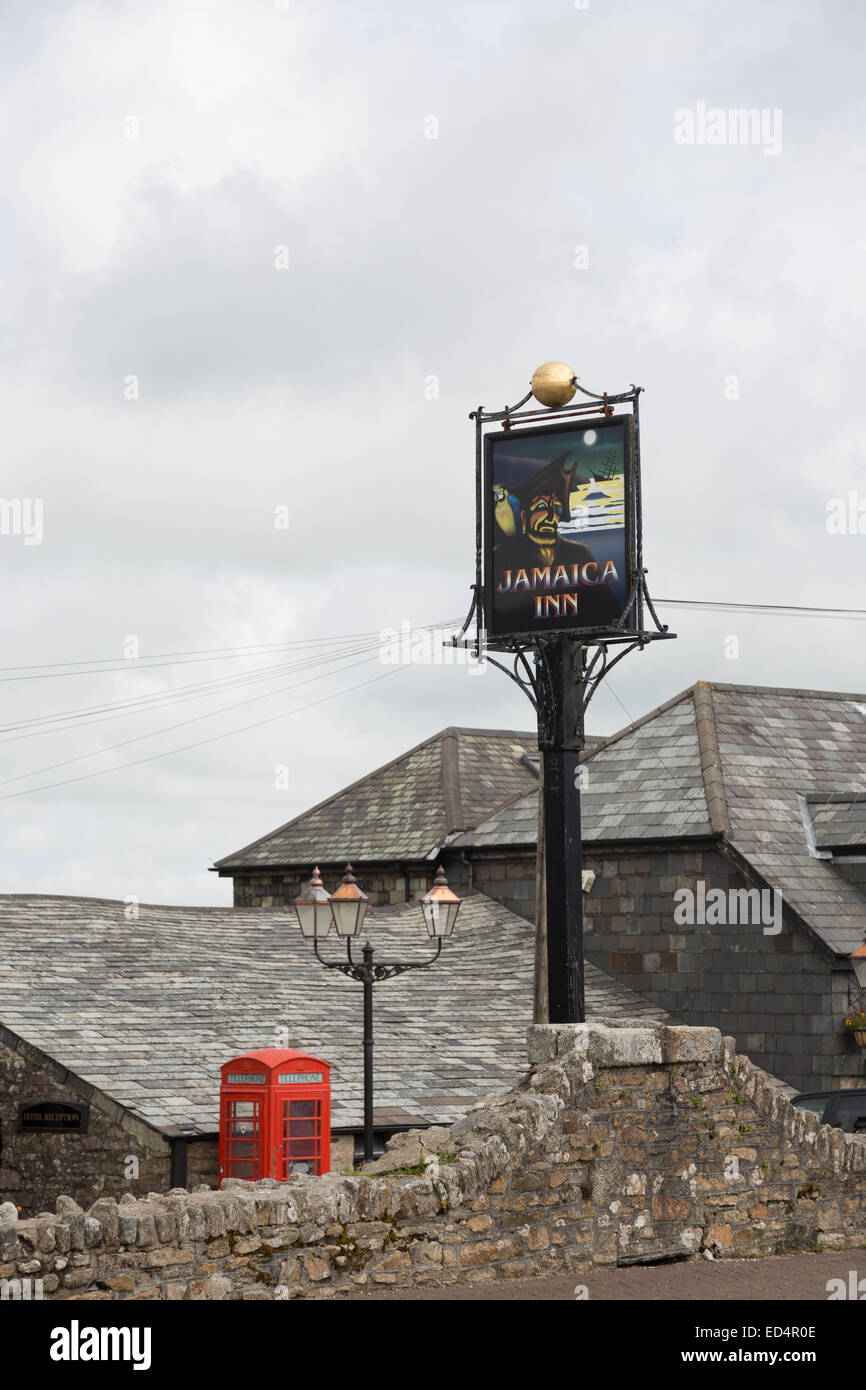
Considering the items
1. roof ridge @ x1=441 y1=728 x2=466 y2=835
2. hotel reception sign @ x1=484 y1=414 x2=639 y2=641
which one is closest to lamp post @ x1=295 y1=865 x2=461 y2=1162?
hotel reception sign @ x1=484 y1=414 x2=639 y2=641

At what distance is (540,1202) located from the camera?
1173 cm

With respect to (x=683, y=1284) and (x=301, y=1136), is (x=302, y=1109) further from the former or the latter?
(x=683, y=1284)

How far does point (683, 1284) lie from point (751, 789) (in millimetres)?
16407

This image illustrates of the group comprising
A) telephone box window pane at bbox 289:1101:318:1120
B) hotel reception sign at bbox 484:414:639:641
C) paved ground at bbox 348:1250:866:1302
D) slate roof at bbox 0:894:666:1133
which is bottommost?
paved ground at bbox 348:1250:866:1302

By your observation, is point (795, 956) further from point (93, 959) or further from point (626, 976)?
point (93, 959)

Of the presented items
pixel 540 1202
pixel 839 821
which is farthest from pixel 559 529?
pixel 540 1202

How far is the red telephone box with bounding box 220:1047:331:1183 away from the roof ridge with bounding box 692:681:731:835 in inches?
375

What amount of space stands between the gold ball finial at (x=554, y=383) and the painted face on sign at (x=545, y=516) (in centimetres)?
119

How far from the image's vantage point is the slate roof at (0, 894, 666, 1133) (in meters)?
20.2

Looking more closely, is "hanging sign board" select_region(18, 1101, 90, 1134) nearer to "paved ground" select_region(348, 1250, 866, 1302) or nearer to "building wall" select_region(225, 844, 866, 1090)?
"paved ground" select_region(348, 1250, 866, 1302)

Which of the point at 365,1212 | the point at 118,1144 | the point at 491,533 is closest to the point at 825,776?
the point at 491,533

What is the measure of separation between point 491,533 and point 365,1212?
13.1 metres

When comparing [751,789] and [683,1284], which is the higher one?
[751,789]

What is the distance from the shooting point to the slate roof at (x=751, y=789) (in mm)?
25859
